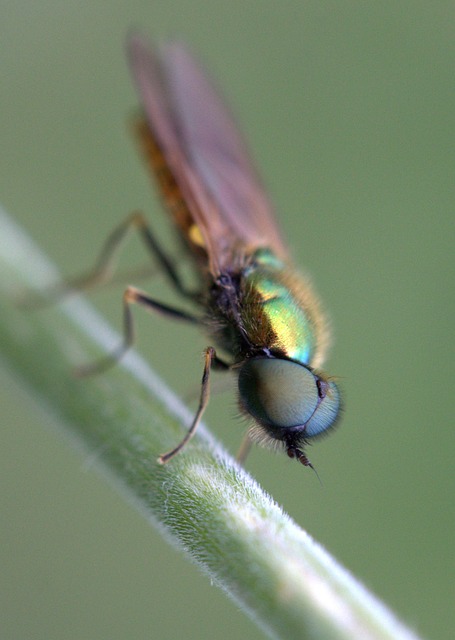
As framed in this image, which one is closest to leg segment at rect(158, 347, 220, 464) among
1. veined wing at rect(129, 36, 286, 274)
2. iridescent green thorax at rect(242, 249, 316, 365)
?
iridescent green thorax at rect(242, 249, 316, 365)

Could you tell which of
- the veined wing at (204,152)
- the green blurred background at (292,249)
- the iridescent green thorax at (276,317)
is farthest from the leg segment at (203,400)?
the green blurred background at (292,249)

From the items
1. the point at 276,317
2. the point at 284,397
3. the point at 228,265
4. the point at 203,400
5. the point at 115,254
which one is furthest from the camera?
the point at 115,254

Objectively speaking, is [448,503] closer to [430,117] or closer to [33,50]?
[430,117]

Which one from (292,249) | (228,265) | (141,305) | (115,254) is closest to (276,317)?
(228,265)

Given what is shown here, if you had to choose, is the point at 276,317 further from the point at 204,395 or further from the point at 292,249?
the point at 292,249

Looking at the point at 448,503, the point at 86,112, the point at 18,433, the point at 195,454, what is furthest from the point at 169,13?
the point at 195,454

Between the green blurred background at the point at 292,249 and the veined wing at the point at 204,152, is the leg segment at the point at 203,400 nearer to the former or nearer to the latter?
the veined wing at the point at 204,152
